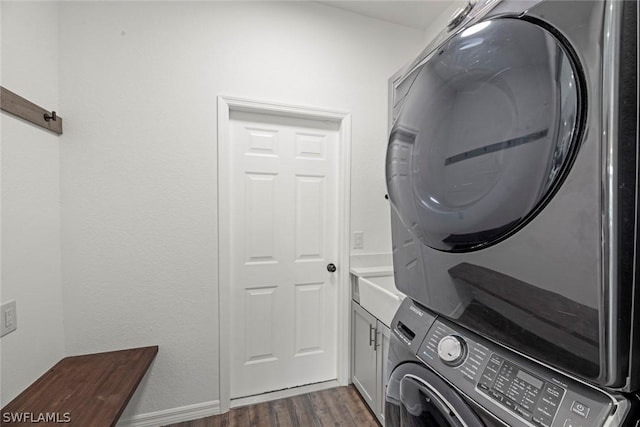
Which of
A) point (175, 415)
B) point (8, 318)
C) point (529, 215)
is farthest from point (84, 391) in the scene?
point (529, 215)

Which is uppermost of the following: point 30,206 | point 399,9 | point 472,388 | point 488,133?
point 399,9

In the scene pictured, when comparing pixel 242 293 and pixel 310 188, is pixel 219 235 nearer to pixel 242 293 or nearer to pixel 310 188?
pixel 242 293

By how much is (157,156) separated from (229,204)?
515mm

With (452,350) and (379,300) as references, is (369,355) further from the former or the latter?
(452,350)

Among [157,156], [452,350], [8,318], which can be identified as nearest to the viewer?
[452,350]

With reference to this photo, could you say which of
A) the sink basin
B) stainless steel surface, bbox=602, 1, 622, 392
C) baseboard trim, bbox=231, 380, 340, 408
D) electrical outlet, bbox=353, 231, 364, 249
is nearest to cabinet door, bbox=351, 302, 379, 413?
the sink basin

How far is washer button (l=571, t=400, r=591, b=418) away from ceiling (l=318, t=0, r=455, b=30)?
239cm

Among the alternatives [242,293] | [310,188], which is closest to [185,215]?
[242,293]

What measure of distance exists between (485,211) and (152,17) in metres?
2.13

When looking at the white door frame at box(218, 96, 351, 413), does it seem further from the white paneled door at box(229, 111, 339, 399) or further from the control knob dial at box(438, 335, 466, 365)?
the control knob dial at box(438, 335, 466, 365)

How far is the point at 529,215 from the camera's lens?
0.45 meters

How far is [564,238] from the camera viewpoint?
0.41m

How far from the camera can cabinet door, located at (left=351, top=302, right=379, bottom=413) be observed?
173cm

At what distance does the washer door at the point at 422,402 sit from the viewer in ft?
1.88
